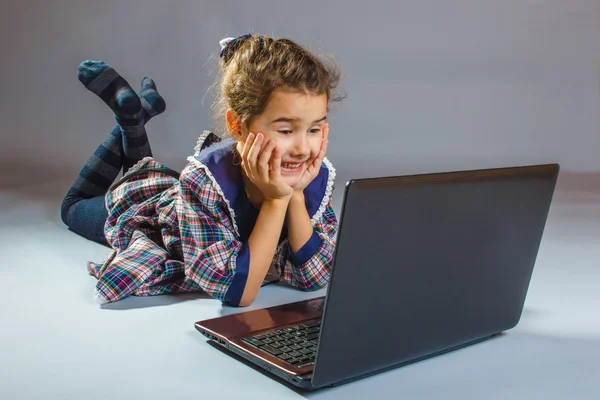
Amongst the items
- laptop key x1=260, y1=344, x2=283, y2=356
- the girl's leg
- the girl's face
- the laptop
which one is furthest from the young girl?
the girl's leg

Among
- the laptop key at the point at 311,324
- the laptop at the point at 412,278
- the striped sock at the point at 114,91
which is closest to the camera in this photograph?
the laptop at the point at 412,278

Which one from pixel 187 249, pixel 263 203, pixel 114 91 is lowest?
pixel 187 249

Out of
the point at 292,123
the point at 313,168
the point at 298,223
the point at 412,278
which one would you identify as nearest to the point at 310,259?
the point at 298,223

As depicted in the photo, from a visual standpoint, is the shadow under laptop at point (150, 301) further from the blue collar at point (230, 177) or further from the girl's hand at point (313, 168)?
the girl's hand at point (313, 168)

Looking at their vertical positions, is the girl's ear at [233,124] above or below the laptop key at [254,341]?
above

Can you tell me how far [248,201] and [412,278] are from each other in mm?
661

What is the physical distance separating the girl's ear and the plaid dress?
0.22 ft

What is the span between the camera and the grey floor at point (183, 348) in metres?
1.45

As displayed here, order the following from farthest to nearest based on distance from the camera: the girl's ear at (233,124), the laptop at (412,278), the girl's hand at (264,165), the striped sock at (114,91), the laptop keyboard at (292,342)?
1. the striped sock at (114,91)
2. the girl's ear at (233,124)
3. the girl's hand at (264,165)
4. the laptop keyboard at (292,342)
5. the laptop at (412,278)

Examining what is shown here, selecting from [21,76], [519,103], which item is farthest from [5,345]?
[519,103]

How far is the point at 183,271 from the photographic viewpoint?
78.7 inches

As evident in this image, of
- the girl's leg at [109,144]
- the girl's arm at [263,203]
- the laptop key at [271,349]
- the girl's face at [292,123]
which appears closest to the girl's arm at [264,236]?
Answer: the girl's arm at [263,203]

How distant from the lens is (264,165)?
1764 millimetres

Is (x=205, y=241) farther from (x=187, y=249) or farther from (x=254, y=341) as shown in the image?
(x=254, y=341)
